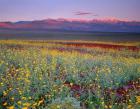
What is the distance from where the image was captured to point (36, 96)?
5.52 meters

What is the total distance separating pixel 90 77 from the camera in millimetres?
7047

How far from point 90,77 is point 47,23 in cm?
623

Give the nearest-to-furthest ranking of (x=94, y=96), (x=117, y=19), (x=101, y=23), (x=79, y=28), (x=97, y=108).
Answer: (x=97, y=108), (x=94, y=96), (x=117, y=19), (x=101, y=23), (x=79, y=28)

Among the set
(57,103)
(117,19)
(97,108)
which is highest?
(117,19)

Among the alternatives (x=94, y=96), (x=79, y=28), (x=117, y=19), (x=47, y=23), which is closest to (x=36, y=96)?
(x=94, y=96)

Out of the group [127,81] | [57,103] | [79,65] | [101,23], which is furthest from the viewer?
[101,23]

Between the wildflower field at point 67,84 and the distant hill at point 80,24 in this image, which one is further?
the distant hill at point 80,24

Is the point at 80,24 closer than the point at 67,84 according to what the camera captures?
No

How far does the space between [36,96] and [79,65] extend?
286cm

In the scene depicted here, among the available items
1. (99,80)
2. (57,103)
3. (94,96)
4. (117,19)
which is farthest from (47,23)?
Result: (57,103)

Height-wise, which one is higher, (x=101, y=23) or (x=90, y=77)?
(x=101, y=23)

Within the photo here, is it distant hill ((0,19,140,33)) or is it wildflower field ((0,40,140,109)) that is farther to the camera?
distant hill ((0,19,140,33))

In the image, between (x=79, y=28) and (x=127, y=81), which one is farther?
(x=79, y=28)

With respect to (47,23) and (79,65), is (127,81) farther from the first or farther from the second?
(47,23)
